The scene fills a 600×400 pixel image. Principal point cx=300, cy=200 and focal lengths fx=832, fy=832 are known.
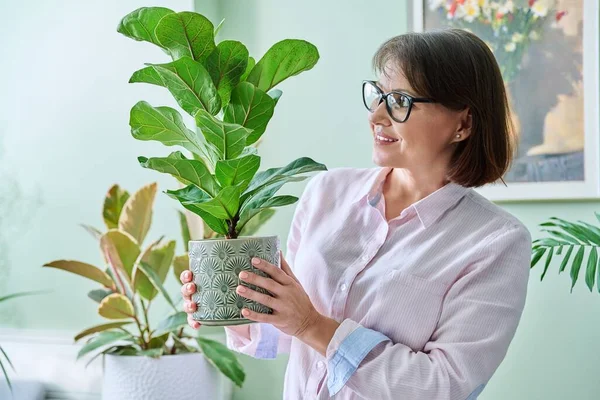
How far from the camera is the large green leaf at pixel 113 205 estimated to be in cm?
288

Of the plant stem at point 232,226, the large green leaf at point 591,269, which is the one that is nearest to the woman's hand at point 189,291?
the plant stem at point 232,226

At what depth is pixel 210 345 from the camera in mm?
2730

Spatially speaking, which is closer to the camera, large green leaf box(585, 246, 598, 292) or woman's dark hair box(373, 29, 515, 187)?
woman's dark hair box(373, 29, 515, 187)

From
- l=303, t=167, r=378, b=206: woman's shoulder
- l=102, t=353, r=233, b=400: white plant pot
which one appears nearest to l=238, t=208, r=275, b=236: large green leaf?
l=102, t=353, r=233, b=400: white plant pot

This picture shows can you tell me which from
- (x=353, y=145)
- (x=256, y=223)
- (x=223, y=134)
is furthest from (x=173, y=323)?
(x=223, y=134)

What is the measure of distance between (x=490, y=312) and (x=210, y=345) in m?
1.42

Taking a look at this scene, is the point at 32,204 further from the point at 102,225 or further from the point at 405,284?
the point at 405,284

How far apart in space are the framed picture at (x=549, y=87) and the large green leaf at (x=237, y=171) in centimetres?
123

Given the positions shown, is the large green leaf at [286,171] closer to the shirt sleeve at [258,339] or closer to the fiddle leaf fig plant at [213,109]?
the fiddle leaf fig plant at [213,109]

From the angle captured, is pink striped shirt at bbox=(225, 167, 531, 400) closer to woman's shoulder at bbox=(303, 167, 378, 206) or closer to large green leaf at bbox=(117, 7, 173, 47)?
woman's shoulder at bbox=(303, 167, 378, 206)

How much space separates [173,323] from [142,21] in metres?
1.56

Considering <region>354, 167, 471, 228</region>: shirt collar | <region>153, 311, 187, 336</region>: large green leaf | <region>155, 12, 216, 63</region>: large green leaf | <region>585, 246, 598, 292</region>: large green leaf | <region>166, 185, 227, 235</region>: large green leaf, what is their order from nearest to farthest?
1. <region>155, 12, 216, 63</region>: large green leaf
2. <region>166, 185, 227, 235</region>: large green leaf
3. <region>354, 167, 471, 228</region>: shirt collar
4. <region>585, 246, 598, 292</region>: large green leaf
5. <region>153, 311, 187, 336</region>: large green leaf

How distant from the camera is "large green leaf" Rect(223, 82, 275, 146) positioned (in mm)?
→ 1332

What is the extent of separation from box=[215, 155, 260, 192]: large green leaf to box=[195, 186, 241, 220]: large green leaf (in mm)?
17
